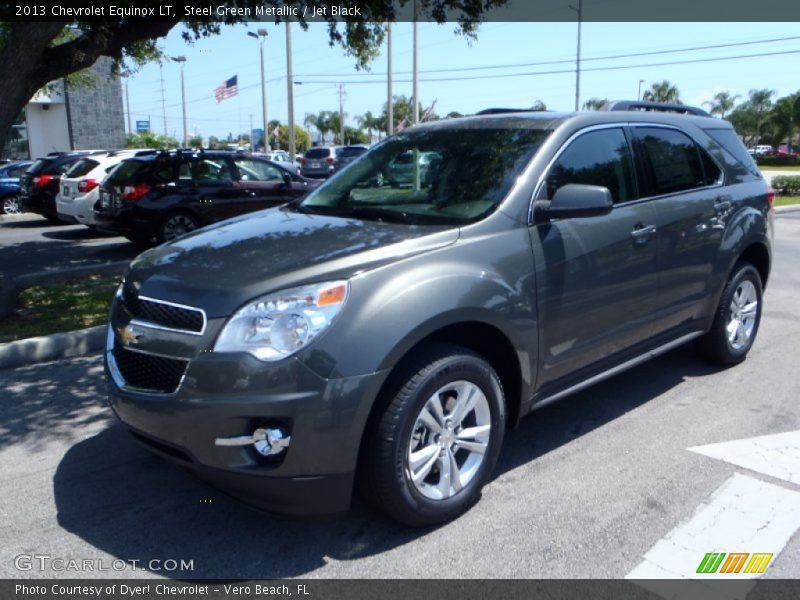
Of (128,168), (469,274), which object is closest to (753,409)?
(469,274)

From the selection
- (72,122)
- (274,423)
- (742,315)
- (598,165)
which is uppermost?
(72,122)

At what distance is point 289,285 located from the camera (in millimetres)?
3090

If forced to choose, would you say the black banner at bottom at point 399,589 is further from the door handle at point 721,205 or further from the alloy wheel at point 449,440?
the door handle at point 721,205

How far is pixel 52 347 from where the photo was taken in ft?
19.9

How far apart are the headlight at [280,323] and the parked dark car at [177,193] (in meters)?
8.97

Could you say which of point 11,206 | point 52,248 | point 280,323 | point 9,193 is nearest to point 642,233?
point 280,323

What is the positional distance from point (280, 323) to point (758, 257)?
14.3 ft

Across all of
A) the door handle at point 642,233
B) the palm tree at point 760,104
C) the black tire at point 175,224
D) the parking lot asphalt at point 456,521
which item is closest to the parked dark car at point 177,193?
the black tire at point 175,224

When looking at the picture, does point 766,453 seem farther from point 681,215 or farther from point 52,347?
point 52,347

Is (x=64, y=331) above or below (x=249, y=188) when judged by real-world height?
below

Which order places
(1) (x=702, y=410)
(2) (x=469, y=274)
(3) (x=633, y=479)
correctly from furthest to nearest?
(1) (x=702, y=410) → (3) (x=633, y=479) → (2) (x=469, y=274)

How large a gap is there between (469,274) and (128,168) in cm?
997

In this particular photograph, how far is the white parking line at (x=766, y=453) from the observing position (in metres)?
4.00

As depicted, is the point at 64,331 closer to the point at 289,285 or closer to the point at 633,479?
the point at 289,285
